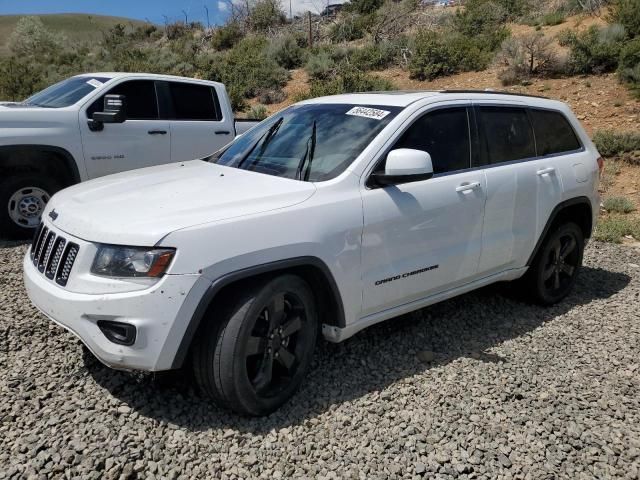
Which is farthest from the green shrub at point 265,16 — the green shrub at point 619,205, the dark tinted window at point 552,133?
the dark tinted window at point 552,133

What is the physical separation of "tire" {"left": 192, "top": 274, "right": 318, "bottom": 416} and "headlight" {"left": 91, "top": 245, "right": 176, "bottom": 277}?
406mm

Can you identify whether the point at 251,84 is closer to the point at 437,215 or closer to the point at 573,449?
the point at 437,215

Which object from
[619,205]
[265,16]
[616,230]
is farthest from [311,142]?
[265,16]

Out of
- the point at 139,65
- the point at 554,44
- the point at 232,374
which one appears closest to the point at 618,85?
the point at 554,44

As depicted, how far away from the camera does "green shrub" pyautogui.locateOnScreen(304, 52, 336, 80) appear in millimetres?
19203

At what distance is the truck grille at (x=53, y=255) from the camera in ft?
9.37

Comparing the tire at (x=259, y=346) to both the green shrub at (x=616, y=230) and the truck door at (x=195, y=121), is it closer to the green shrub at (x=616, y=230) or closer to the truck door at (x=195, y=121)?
the truck door at (x=195, y=121)

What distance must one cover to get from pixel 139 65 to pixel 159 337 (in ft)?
77.9

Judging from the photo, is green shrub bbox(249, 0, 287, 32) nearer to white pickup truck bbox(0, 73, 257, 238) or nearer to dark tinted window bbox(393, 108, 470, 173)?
white pickup truck bbox(0, 73, 257, 238)

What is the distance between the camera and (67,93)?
6.70 meters

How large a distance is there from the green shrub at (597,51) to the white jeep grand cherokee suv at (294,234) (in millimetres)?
11353

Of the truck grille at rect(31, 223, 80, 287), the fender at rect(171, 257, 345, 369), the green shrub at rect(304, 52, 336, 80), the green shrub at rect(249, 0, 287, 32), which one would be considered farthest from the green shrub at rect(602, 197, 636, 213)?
the green shrub at rect(249, 0, 287, 32)

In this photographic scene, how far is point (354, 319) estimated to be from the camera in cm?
335

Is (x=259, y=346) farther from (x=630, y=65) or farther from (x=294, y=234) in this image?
(x=630, y=65)
